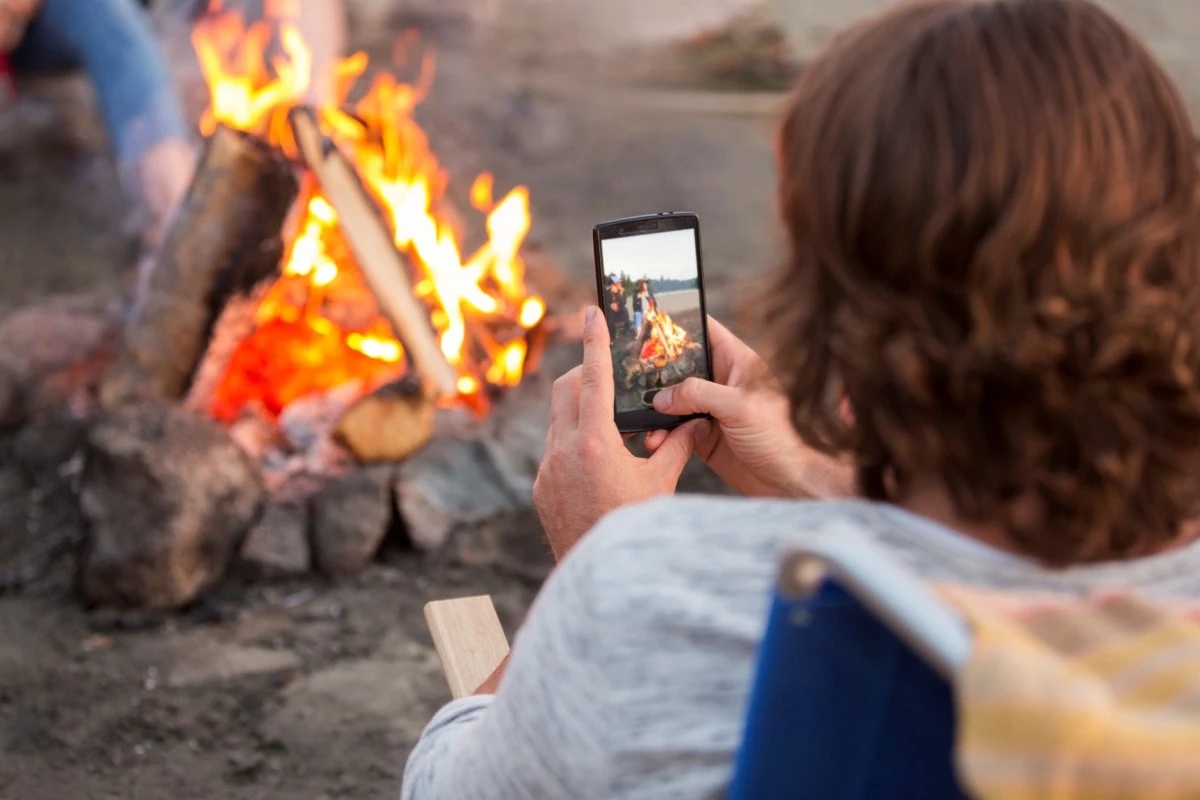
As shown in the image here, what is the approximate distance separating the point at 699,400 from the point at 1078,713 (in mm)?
908

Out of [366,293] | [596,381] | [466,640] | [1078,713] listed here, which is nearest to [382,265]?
[366,293]

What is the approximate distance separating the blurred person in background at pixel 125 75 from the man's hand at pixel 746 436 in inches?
103

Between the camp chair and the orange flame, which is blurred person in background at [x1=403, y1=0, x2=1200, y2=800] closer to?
the camp chair

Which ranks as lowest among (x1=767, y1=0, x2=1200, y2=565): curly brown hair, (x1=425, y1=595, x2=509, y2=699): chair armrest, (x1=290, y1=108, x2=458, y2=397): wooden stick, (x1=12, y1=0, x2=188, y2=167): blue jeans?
(x1=425, y1=595, x2=509, y2=699): chair armrest

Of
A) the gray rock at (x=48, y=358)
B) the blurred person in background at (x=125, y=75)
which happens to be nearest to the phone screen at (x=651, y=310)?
the gray rock at (x=48, y=358)

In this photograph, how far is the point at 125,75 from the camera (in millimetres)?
3887

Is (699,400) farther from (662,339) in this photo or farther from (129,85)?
(129,85)

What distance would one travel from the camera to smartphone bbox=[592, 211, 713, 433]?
5.00 feet

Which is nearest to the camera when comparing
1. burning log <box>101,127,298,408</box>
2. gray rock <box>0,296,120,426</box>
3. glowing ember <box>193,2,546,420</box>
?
burning log <box>101,127,298,408</box>

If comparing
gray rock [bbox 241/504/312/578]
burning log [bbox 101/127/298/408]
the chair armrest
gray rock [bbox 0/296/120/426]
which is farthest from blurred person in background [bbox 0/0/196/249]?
the chair armrest

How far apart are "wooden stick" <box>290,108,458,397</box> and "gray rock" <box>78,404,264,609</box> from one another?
62 cm

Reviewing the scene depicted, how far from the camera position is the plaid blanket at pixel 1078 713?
627 millimetres

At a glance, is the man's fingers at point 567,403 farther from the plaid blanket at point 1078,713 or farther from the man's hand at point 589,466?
the plaid blanket at point 1078,713

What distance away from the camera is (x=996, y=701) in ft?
2.11
